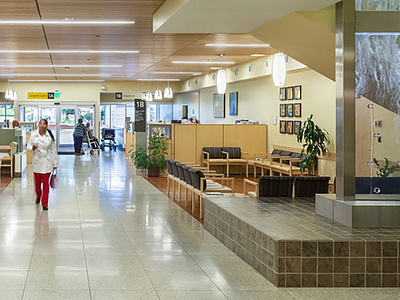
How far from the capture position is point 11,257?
258 inches

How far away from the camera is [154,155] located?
16312 mm

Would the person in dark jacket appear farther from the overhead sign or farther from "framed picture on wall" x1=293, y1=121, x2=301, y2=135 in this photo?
"framed picture on wall" x1=293, y1=121, x2=301, y2=135

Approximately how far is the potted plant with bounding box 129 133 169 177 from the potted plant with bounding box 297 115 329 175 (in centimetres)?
394

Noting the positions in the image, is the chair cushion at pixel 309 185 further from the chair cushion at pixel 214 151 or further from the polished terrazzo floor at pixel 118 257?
the chair cushion at pixel 214 151

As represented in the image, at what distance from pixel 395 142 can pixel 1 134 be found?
510 inches

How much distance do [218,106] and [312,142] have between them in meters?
8.88

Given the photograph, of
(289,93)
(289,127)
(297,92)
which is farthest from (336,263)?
(289,93)

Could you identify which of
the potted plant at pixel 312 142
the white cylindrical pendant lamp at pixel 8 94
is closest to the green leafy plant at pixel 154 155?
the potted plant at pixel 312 142

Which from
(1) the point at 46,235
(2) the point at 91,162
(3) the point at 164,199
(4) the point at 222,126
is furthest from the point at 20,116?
(1) the point at 46,235

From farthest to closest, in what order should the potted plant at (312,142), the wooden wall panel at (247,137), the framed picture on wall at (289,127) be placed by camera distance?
the wooden wall panel at (247,137), the framed picture on wall at (289,127), the potted plant at (312,142)

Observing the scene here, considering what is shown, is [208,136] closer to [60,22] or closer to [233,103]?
[233,103]

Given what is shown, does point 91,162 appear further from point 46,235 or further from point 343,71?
point 343,71

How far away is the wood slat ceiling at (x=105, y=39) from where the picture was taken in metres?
9.20

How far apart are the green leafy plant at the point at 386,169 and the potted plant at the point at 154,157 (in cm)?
981
